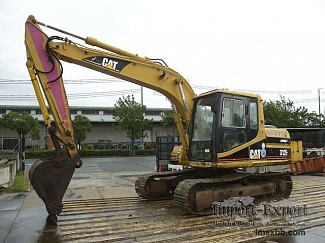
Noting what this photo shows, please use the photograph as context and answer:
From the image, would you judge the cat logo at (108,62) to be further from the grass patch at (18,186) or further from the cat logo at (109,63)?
the grass patch at (18,186)

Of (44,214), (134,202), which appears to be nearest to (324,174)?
(134,202)

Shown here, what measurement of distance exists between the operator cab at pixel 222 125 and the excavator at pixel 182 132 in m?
0.02

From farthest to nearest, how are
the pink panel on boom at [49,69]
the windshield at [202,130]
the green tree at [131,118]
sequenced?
the green tree at [131,118]
the windshield at [202,130]
the pink panel on boom at [49,69]

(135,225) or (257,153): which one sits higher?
(257,153)

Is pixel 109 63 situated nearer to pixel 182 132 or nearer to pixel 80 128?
pixel 182 132

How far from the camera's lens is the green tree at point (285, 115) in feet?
103

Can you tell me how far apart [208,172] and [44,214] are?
13.2 feet

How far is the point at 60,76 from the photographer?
7.15 metres

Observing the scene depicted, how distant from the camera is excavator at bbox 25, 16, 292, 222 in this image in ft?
22.4

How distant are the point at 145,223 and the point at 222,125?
2758mm

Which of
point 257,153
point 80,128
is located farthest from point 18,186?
point 80,128

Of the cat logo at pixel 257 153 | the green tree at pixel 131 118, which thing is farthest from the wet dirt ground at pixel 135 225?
the green tree at pixel 131 118

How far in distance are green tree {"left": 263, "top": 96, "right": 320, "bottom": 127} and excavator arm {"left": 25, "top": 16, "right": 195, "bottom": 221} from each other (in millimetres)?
24728

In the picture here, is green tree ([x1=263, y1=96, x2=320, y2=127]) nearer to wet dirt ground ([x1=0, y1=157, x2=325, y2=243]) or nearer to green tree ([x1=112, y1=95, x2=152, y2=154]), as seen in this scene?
green tree ([x1=112, y1=95, x2=152, y2=154])
